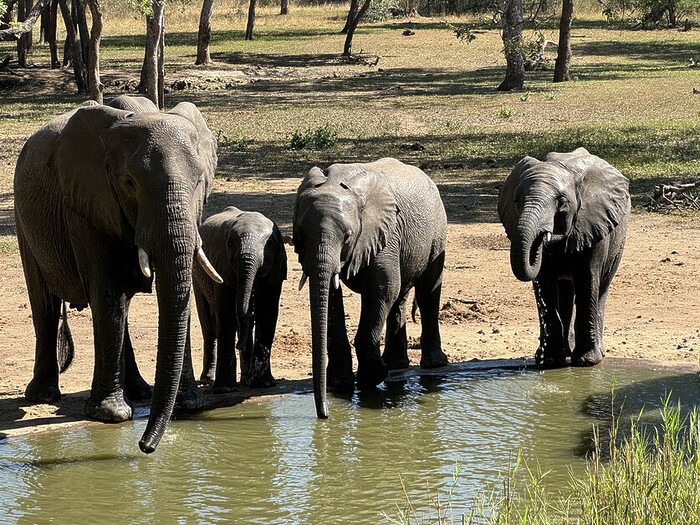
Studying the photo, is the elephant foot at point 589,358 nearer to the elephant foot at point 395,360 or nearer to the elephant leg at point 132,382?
the elephant foot at point 395,360

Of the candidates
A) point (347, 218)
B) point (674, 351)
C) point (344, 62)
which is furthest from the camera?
point (344, 62)

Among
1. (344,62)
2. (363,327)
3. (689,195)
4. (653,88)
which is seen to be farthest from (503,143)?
(344,62)

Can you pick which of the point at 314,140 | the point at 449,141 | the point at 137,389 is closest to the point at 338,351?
the point at 137,389

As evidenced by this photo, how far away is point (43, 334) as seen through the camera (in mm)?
8312

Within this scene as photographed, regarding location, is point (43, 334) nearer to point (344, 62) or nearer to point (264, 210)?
point (264, 210)

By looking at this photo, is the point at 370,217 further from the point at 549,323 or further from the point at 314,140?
the point at 314,140

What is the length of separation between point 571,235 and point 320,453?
283 centimetres

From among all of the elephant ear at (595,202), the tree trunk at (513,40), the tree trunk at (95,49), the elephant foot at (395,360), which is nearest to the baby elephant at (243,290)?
the elephant foot at (395,360)

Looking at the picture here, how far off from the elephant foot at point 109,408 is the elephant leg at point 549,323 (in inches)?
135

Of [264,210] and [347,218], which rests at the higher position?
[347,218]

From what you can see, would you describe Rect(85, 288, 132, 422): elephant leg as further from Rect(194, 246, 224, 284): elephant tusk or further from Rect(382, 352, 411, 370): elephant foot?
Rect(382, 352, 411, 370): elephant foot

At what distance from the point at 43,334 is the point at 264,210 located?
815cm

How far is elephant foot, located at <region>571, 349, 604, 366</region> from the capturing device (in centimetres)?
916

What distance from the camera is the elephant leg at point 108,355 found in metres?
7.40
